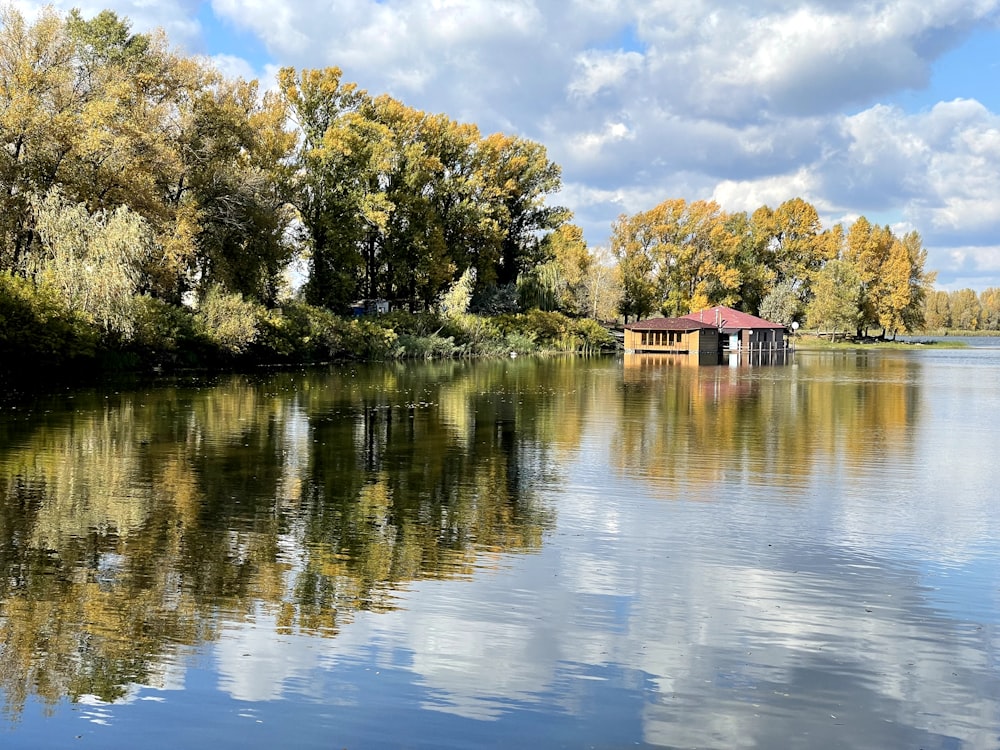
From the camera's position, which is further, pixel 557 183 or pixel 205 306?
pixel 557 183

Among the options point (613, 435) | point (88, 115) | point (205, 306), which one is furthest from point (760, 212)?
point (613, 435)

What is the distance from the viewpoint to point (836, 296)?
93.2 meters

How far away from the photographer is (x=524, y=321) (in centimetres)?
7331

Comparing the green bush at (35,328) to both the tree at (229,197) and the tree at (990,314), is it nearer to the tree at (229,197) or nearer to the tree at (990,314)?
the tree at (229,197)

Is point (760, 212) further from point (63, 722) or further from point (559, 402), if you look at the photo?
point (63, 722)

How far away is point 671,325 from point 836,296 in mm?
28871

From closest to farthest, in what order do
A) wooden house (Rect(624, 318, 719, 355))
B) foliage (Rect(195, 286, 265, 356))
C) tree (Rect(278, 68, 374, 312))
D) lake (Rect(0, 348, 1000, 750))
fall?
lake (Rect(0, 348, 1000, 750))
foliage (Rect(195, 286, 265, 356))
tree (Rect(278, 68, 374, 312))
wooden house (Rect(624, 318, 719, 355))

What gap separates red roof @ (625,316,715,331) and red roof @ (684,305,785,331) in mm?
3121

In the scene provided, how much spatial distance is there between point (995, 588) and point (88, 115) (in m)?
35.7

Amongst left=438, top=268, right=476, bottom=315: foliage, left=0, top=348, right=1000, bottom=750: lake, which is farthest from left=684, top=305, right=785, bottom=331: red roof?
left=0, top=348, right=1000, bottom=750: lake

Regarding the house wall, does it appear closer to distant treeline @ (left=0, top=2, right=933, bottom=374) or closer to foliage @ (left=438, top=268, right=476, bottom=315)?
distant treeline @ (left=0, top=2, right=933, bottom=374)

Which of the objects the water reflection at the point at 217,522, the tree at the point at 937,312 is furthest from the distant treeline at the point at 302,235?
the tree at the point at 937,312

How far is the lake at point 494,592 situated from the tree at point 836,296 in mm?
76937

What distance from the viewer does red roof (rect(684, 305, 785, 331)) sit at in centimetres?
7781
